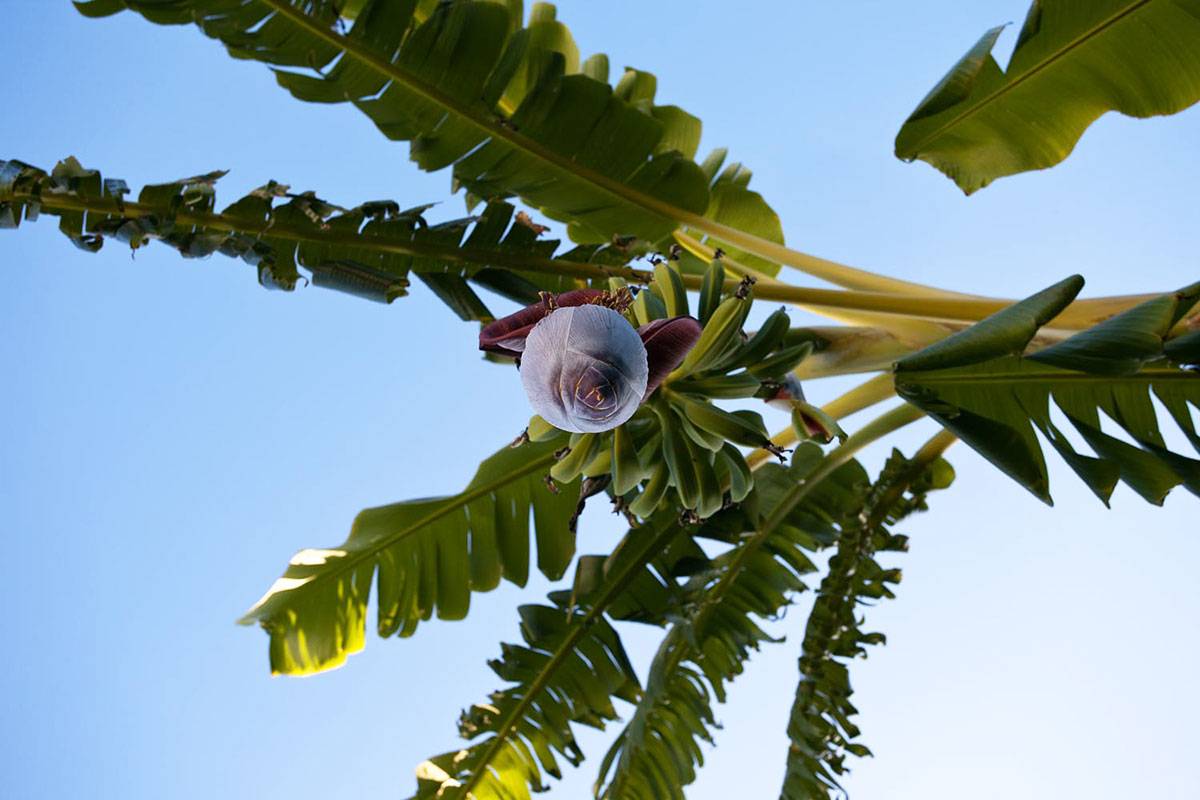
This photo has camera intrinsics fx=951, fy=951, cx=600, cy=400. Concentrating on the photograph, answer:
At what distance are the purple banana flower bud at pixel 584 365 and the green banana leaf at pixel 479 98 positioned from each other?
122 centimetres

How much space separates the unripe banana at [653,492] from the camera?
1.74 metres

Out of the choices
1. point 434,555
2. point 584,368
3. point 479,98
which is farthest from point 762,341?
point 434,555

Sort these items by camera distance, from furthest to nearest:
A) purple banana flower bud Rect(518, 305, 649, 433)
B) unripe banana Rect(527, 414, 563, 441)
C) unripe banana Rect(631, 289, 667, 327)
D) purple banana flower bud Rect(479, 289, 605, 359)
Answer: unripe banana Rect(527, 414, 563, 441) < unripe banana Rect(631, 289, 667, 327) < purple banana flower bud Rect(479, 289, 605, 359) < purple banana flower bud Rect(518, 305, 649, 433)

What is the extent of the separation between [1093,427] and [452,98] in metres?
1.51

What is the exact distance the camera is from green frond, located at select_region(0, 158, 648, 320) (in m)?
1.80

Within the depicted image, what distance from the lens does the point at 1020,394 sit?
66.1 inches

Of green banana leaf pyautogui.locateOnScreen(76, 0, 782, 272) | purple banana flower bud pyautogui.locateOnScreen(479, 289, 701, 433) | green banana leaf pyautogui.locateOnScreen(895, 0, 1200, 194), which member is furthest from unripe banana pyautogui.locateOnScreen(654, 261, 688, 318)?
green banana leaf pyautogui.locateOnScreen(76, 0, 782, 272)

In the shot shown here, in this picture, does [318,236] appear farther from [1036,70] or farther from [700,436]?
[1036,70]

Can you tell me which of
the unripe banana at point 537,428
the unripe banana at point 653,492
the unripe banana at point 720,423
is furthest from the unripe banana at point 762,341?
the unripe banana at point 537,428

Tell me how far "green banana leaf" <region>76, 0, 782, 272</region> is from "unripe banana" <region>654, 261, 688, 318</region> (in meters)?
0.74

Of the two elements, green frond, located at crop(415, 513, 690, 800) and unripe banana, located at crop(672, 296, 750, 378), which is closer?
unripe banana, located at crop(672, 296, 750, 378)

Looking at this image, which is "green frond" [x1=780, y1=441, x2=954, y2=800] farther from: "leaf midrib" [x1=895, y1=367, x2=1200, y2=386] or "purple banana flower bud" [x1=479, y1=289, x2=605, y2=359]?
"purple banana flower bud" [x1=479, y1=289, x2=605, y2=359]

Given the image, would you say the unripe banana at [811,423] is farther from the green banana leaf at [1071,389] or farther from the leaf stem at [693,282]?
the leaf stem at [693,282]

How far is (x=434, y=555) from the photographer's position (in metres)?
2.45
